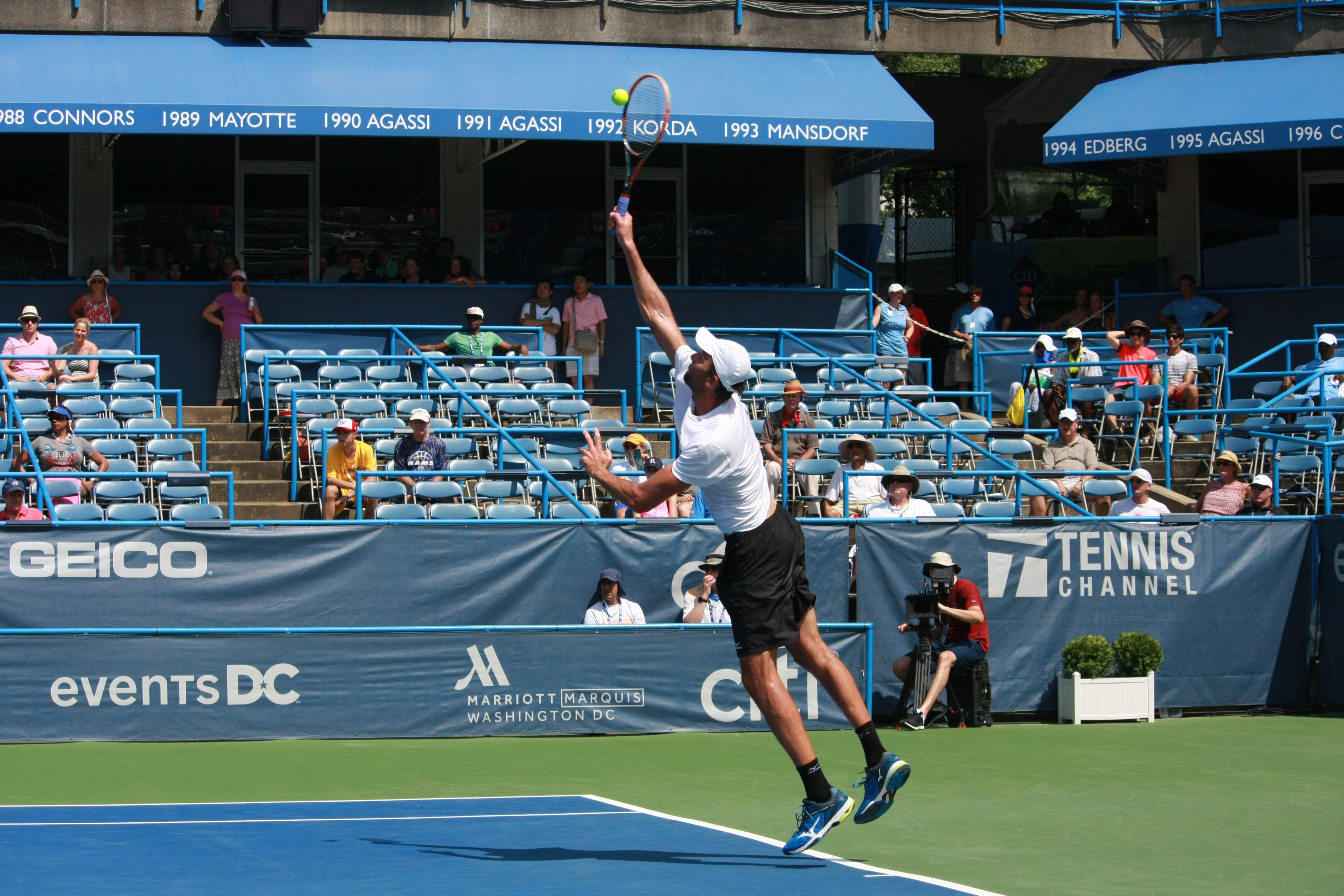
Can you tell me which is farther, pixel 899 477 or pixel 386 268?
pixel 386 268

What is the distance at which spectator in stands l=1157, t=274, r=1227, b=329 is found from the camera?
21250 mm

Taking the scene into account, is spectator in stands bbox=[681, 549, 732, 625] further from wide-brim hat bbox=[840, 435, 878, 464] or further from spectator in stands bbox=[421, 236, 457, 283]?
spectator in stands bbox=[421, 236, 457, 283]

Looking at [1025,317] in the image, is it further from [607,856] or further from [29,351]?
[607,856]

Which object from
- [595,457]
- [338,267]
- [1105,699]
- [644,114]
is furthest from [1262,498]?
[338,267]

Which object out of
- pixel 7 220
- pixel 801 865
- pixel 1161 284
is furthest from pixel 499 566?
pixel 1161 284

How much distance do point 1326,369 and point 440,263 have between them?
1023 centimetres

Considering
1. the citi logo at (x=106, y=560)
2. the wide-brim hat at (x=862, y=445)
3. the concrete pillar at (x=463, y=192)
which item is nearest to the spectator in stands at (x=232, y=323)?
the concrete pillar at (x=463, y=192)

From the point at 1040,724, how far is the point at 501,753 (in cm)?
445

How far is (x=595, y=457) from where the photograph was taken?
673cm

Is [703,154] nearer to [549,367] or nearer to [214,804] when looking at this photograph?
[549,367]

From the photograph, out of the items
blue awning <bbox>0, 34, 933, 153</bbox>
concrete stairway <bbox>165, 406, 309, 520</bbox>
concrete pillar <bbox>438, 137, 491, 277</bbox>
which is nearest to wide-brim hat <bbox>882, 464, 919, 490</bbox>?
concrete stairway <bbox>165, 406, 309, 520</bbox>

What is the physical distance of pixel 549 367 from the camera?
1880 centimetres

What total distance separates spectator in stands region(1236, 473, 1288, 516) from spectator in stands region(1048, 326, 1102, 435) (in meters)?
2.84

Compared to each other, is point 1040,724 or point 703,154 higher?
point 703,154
